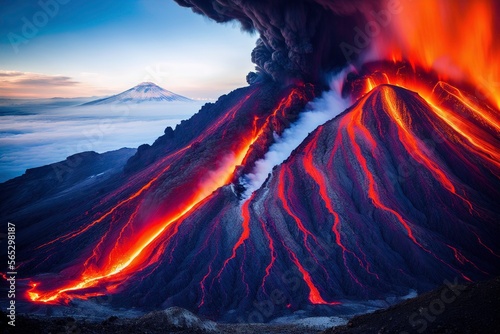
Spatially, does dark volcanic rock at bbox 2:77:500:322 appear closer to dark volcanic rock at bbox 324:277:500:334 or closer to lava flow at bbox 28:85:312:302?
lava flow at bbox 28:85:312:302

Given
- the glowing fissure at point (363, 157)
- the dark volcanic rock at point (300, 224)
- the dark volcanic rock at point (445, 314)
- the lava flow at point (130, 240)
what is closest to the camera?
the dark volcanic rock at point (445, 314)

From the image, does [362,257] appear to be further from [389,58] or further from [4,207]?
[4,207]

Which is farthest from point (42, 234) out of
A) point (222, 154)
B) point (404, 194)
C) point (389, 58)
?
point (389, 58)

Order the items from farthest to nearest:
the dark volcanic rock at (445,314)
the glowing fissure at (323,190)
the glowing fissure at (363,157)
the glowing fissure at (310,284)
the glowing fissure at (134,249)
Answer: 1. the glowing fissure at (363,157)
2. the glowing fissure at (323,190)
3. the glowing fissure at (134,249)
4. the glowing fissure at (310,284)
5. the dark volcanic rock at (445,314)

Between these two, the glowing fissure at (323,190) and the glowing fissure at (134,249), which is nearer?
the glowing fissure at (134,249)

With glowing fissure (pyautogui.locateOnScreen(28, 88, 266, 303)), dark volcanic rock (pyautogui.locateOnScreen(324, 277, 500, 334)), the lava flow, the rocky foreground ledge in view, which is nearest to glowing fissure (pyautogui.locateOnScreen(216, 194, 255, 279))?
the lava flow

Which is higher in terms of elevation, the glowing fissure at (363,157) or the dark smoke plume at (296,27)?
the dark smoke plume at (296,27)

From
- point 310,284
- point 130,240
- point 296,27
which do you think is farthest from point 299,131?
point 130,240

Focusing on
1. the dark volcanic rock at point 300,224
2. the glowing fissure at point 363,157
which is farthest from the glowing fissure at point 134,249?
the glowing fissure at point 363,157

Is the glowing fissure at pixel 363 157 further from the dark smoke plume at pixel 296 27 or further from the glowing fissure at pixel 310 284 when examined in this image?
the dark smoke plume at pixel 296 27
